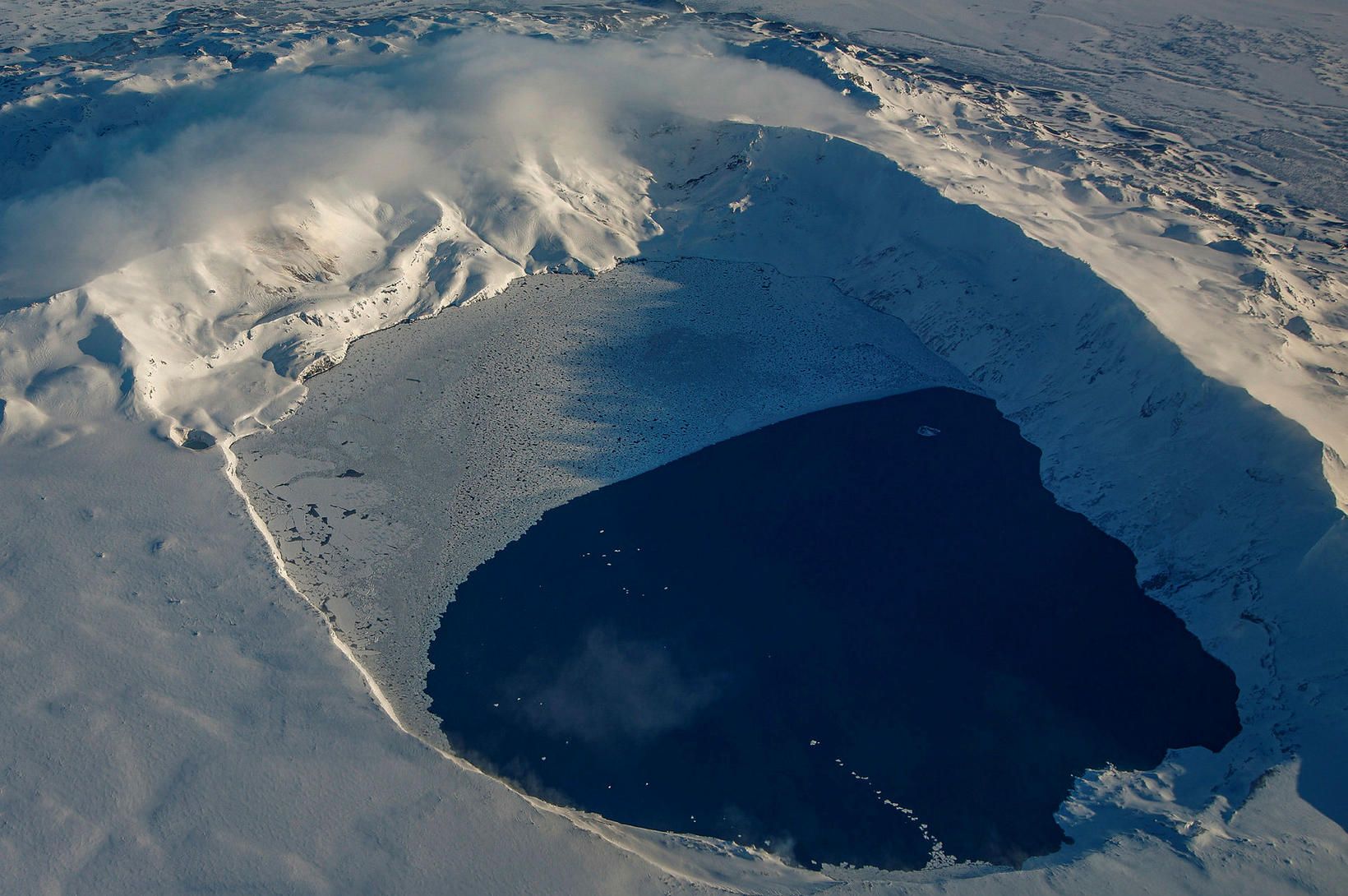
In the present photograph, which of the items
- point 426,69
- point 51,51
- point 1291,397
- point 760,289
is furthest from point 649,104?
point 51,51

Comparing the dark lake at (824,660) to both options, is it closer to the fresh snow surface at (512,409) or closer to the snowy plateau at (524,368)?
the snowy plateau at (524,368)

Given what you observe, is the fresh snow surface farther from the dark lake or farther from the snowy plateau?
the dark lake

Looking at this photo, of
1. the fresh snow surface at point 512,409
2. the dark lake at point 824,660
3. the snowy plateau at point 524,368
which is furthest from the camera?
the fresh snow surface at point 512,409

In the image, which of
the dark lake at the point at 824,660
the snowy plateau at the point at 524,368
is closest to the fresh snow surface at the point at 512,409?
the snowy plateau at the point at 524,368

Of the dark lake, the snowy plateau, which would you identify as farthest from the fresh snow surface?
the dark lake

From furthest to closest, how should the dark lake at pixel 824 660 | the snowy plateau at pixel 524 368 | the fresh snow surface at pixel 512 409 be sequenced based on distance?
the fresh snow surface at pixel 512 409 < the dark lake at pixel 824 660 < the snowy plateau at pixel 524 368

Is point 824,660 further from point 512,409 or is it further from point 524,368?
point 524,368
